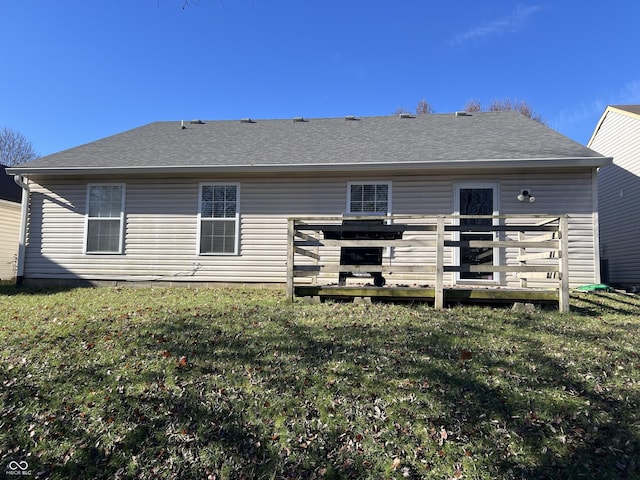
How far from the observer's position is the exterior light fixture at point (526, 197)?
8070 mm

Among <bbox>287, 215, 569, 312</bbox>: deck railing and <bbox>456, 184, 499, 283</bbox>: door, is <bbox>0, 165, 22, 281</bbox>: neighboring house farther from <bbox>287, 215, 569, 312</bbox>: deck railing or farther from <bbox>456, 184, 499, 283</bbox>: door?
<bbox>456, 184, 499, 283</bbox>: door

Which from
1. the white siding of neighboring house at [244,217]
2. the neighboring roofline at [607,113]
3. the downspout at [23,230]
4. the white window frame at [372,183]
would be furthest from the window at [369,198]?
the neighboring roofline at [607,113]

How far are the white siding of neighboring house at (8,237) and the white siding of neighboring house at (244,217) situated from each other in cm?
647

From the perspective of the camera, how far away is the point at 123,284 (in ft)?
30.2

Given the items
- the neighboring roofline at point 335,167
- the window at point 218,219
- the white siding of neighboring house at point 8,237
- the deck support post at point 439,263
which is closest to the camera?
the deck support post at point 439,263

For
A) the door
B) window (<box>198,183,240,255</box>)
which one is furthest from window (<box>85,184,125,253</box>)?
the door

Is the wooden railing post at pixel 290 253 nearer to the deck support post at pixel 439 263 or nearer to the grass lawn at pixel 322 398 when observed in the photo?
the grass lawn at pixel 322 398

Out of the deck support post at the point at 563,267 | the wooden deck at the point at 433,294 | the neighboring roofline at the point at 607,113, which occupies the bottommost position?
the wooden deck at the point at 433,294

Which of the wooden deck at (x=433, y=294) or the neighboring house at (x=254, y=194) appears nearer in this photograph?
the wooden deck at (x=433, y=294)

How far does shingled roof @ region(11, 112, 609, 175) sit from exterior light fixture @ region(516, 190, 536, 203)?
610mm

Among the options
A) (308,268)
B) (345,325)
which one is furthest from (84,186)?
(345,325)

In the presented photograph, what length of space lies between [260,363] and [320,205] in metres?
5.28

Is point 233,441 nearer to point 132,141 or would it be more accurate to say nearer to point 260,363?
point 260,363

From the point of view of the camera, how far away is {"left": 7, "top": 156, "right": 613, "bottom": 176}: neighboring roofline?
7715 mm
